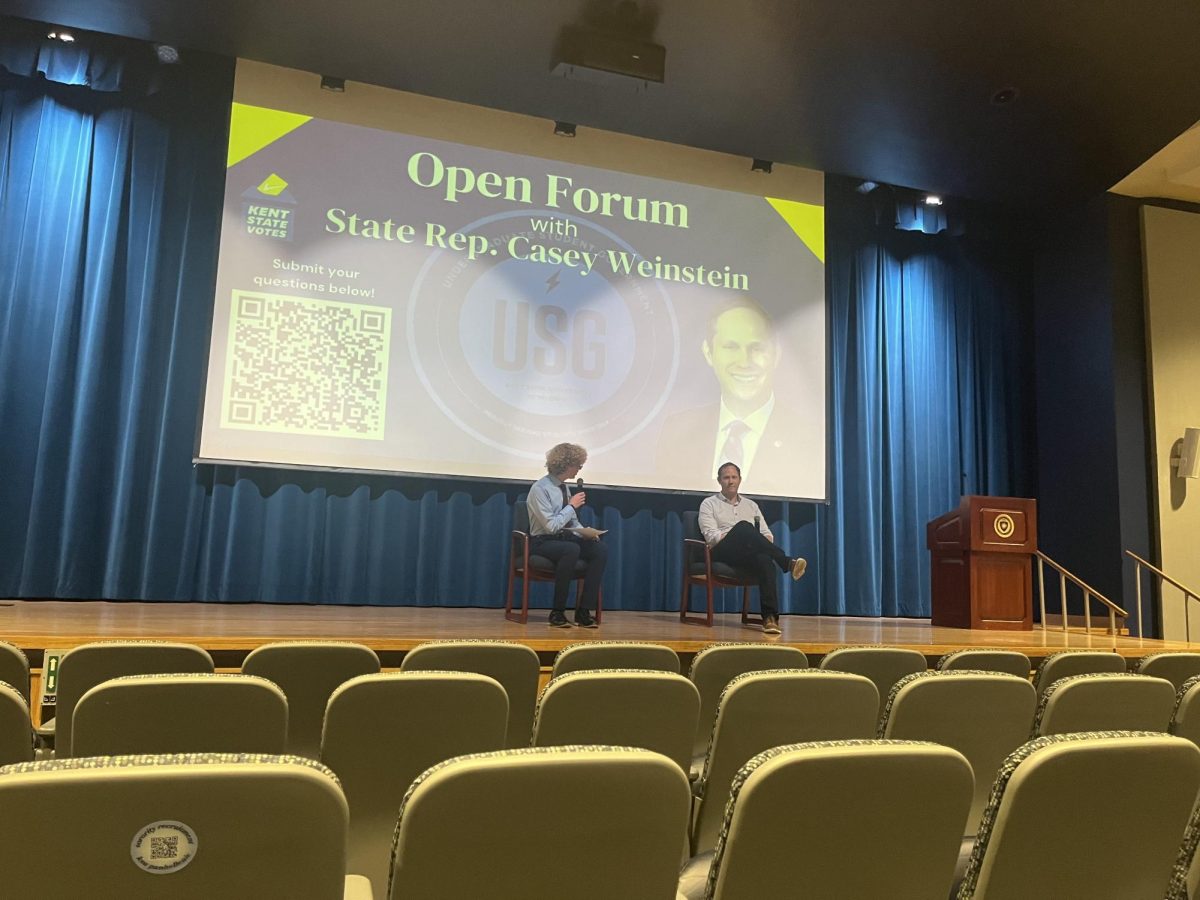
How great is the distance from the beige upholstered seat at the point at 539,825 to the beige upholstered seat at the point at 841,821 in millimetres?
100

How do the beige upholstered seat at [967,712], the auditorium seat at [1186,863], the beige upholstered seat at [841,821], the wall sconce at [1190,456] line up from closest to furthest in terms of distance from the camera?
the beige upholstered seat at [841,821] < the auditorium seat at [1186,863] < the beige upholstered seat at [967,712] < the wall sconce at [1190,456]

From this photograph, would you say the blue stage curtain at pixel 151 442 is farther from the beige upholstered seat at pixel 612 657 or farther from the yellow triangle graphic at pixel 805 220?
the beige upholstered seat at pixel 612 657

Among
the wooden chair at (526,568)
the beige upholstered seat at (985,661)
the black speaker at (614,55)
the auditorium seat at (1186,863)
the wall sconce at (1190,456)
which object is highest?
the black speaker at (614,55)

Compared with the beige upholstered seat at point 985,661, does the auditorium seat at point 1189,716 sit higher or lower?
lower

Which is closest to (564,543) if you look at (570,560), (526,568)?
(570,560)

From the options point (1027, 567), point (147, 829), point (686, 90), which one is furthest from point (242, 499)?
point (147, 829)

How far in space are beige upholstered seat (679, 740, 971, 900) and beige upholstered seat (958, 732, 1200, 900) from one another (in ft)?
0.18

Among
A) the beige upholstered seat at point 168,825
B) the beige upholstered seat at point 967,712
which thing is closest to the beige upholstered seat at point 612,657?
the beige upholstered seat at point 967,712

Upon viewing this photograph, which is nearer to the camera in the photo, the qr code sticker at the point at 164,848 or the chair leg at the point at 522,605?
the qr code sticker at the point at 164,848

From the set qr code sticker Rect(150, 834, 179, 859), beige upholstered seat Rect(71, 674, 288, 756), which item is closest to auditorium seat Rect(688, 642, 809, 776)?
beige upholstered seat Rect(71, 674, 288, 756)

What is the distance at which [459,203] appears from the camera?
6230mm

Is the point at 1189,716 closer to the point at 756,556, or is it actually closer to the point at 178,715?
the point at 178,715

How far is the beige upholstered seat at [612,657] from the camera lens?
2252 millimetres

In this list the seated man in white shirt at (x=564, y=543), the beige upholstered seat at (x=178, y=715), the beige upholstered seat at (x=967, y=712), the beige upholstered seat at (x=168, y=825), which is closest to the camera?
the beige upholstered seat at (x=168, y=825)
